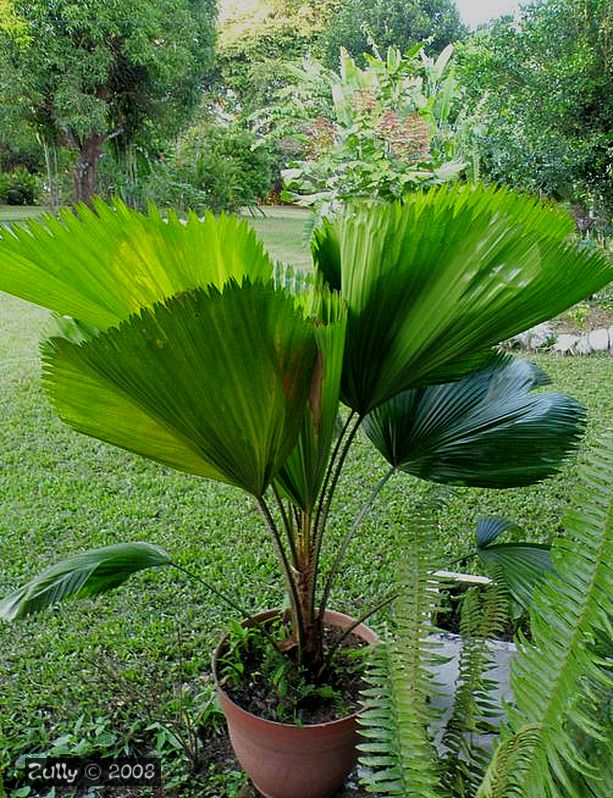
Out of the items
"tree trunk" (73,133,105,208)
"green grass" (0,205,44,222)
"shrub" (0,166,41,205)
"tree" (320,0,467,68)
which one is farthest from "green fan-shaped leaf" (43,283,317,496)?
"tree" (320,0,467,68)

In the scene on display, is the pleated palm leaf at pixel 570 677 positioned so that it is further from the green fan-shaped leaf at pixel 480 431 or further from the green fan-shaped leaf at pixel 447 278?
the green fan-shaped leaf at pixel 480 431

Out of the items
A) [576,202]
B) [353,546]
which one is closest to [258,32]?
[576,202]

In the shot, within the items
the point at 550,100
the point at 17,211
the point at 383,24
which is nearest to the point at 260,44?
the point at 383,24

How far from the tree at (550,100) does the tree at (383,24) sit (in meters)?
10.5

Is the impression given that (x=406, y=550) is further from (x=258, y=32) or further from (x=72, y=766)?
(x=258, y=32)

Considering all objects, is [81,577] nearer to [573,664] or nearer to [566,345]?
[573,664]

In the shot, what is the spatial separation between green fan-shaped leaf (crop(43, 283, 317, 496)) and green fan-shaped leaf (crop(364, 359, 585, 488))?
0.35 metres

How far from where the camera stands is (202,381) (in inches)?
31.7

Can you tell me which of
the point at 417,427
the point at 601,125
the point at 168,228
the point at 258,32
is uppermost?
the point at 258,32

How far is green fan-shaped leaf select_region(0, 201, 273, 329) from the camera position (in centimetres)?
84

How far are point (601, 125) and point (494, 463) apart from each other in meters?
4.76

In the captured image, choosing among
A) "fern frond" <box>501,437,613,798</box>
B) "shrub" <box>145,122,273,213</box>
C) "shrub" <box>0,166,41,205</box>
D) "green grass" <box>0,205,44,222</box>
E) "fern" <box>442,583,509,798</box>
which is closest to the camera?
"fern frond" <box>501,437,613,798</box>

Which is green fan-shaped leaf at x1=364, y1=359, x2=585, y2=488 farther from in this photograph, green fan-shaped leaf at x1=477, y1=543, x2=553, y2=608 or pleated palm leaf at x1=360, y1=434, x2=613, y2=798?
pleated palm leaf at x1=360, y1=434, x2=613, y2=798

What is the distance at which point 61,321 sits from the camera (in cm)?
109
